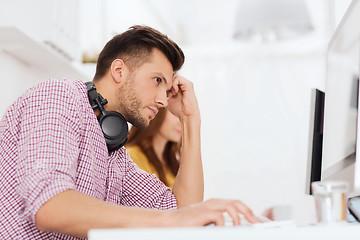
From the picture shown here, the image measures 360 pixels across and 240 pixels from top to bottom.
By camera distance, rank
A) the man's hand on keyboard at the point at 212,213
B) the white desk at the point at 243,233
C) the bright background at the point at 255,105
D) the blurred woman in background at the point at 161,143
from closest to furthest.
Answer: the white desk at the point at 243,233 < the man's hand on keyboard at the point at 212,213 < the blurred woman in background at the point at 161,143 < the bright background at the point at 255,105

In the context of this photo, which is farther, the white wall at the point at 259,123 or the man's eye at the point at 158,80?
the white wall at the point at 259,123

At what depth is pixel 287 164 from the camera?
11.3 ft

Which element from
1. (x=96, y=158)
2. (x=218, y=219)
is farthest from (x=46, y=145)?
(x=218, y=219)

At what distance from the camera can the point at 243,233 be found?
60cm

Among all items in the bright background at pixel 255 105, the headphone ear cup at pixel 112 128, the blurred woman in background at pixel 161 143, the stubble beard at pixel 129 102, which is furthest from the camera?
the bright background at pixel 255 105

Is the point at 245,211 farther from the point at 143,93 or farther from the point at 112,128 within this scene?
the point at 143,93

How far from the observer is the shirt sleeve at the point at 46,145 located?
2.67 ft

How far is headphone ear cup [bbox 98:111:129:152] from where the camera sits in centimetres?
115

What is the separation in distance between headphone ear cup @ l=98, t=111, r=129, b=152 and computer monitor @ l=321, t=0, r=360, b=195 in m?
0.48

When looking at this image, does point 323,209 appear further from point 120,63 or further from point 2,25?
point 2,25

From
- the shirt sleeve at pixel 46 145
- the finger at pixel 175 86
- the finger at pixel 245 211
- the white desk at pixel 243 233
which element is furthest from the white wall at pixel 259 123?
the white desk at pixel 243 233

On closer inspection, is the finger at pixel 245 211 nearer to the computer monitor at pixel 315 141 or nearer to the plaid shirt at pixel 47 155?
the plaid shirt at pixel 47 155

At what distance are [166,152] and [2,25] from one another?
100 centimetres

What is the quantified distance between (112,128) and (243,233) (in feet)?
2.03
